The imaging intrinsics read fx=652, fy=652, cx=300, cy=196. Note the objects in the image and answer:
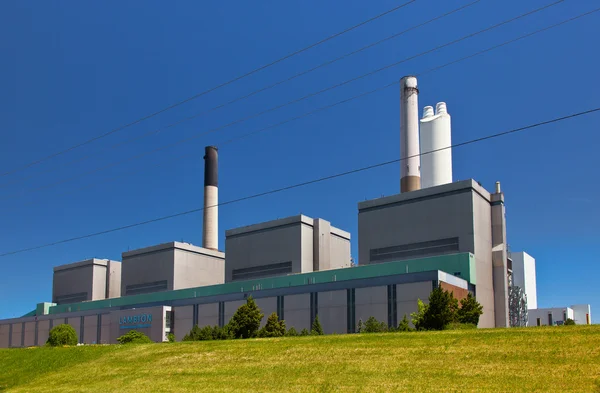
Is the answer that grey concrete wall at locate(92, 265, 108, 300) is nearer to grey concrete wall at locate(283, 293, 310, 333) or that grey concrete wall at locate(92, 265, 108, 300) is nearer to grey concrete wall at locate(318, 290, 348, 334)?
grey concrete wall at locate(283, 293, 310, 333)

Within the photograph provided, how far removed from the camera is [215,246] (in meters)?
98.1

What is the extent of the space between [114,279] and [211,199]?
26.2m

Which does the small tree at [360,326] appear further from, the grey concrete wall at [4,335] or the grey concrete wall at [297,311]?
the grey concrete wall at [4,335]

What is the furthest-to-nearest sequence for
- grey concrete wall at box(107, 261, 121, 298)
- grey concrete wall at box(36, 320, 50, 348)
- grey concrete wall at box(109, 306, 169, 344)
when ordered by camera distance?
grey concrete wall at box(107, 261, 121, 298)
grey concrete wall at box(36, 320, 50, 348)
grey concrete wall at box(109, 306, 169, 344)

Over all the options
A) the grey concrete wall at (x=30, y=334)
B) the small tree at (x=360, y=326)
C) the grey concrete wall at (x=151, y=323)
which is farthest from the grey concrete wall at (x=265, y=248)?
the grey concrete wall at (x=30, y=334)

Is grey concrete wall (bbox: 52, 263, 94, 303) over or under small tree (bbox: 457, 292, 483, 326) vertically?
over

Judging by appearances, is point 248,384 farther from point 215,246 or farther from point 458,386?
point 215,246

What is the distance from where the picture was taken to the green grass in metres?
24.5

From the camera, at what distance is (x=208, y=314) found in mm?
71125

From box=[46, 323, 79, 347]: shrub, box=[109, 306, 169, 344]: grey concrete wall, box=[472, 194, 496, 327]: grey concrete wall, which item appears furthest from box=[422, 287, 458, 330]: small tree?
box=[109, 306, 169, 344]: grey concrete wall

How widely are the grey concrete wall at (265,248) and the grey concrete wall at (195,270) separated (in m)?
9.15

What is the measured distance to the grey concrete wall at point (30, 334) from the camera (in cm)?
9481

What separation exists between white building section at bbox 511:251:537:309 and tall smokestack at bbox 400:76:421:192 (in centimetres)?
3967

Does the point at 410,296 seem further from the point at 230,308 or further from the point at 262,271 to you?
the point at 262,271
